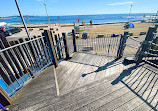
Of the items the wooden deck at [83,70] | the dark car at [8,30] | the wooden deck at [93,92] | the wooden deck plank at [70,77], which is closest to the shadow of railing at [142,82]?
the wooden deck at [93,92]

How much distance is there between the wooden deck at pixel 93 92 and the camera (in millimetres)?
2111

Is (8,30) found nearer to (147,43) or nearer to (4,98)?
(4,98)

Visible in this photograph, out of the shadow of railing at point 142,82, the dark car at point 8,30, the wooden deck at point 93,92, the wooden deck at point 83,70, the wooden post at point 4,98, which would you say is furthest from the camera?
the dark car at point 8,30

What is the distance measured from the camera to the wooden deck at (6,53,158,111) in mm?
2111

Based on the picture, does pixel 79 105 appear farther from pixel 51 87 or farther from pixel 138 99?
pixel 138 99

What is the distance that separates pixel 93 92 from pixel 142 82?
1.89 m

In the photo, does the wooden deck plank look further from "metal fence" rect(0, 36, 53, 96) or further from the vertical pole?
the vertical pole

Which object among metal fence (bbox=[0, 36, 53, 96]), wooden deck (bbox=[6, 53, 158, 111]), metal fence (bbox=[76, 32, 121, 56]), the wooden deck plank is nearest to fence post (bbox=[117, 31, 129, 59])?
metal fence (bbox=[76, 32, 121, 56])

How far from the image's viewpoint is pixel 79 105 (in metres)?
2.14

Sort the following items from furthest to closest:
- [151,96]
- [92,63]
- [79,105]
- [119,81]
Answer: [92,63] < [119,81] < [151,96] < [79,105]

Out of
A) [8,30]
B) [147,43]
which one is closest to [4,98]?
[147,43]

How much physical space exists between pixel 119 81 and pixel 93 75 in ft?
3.36

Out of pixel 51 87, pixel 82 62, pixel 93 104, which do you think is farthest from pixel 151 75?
→ pixel 51 87

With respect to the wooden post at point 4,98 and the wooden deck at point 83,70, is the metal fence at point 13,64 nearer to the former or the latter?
the wooden post at point 4,98
